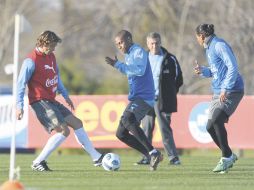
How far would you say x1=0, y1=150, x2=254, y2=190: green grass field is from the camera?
1298 centimetres

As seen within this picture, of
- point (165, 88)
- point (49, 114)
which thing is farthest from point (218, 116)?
point (165, 88)

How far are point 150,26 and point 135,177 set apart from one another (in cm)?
1927

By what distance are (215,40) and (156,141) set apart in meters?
7.95

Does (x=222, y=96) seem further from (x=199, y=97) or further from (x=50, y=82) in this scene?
(x=199, y=97)

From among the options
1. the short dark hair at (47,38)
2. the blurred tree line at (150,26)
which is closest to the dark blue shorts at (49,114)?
the short dark hair at (47,38)

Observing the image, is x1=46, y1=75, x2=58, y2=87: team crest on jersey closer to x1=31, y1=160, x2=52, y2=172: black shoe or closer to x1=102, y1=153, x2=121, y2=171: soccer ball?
x1=31, y1=160, x2=52, y2=172: black shoe

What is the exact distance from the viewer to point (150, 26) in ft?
109

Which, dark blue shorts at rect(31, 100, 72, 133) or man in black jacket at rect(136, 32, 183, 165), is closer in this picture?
dark blue shorts at rect(31, 100, 72, 133)

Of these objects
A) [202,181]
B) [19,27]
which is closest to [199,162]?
[202,181]

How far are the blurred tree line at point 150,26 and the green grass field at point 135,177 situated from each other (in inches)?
569

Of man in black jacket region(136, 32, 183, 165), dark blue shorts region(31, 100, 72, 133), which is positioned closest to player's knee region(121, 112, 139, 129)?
dark blue shorts region(31, 100, 72, 133)

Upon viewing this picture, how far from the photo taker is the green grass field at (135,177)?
13.0 meters

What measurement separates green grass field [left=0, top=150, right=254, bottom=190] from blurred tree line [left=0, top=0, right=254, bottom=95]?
14.5 metres

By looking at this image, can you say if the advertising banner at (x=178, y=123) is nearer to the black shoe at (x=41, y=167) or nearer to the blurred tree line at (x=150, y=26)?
the black shoe at (x=41, y=167)
